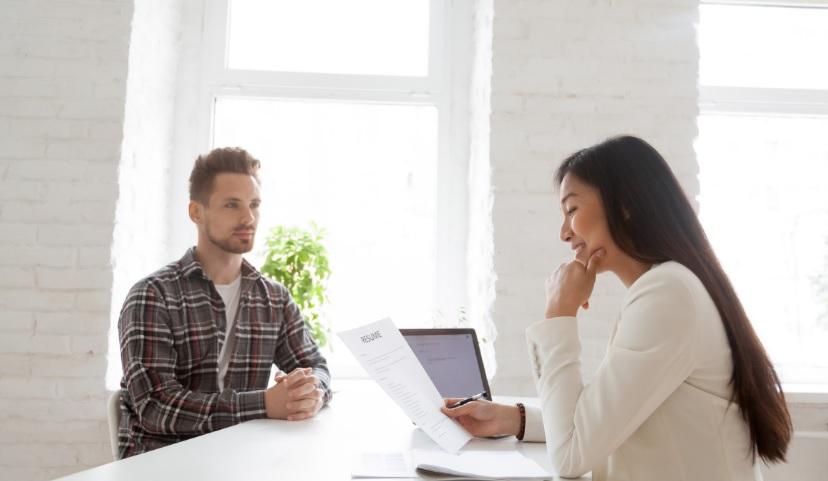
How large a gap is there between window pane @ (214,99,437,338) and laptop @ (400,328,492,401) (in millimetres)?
1292

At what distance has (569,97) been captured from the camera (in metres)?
2.71

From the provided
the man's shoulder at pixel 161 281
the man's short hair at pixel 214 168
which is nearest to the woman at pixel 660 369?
the man's shoulder at pixel 161 281

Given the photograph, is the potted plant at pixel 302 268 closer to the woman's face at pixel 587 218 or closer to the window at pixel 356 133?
the window at pixel 356 133

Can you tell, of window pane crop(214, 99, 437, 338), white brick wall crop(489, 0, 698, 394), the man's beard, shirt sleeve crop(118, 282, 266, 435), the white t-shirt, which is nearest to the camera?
shirt sleeve crop(118, 282, 266, 435)

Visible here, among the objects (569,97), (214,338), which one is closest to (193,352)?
(214,338)

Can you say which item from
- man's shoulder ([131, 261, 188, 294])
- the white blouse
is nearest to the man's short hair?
man's shoulder ([131, 261, 188, 294])

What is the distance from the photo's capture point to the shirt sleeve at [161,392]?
1626mm

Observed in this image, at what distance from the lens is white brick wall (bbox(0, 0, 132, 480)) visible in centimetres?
242

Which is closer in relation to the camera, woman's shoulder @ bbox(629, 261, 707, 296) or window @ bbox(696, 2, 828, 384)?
woman's shoulder @ bbox(629, 261, 707, 296)

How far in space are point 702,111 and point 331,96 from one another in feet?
5.88

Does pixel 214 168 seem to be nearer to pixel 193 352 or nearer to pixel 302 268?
pixel 193 352

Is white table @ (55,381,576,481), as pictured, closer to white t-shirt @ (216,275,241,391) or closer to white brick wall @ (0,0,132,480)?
white t-shirt @ (216,275,241,391)

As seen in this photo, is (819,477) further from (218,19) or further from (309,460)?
(218,19)

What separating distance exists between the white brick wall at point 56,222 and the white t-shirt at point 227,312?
694 mm
